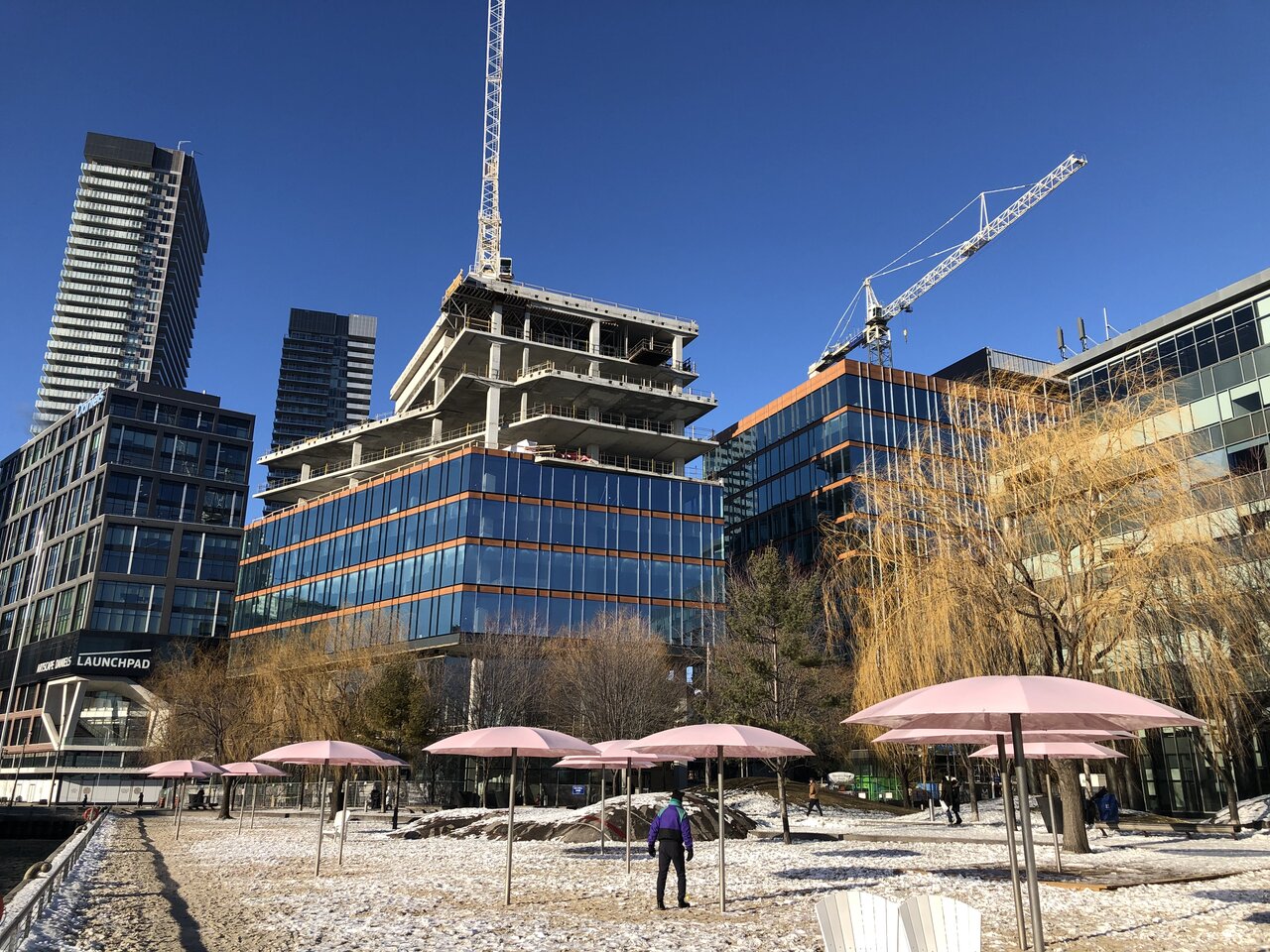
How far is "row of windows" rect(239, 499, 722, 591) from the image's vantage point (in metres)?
70.6

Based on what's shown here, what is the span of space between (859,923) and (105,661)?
110666 mm

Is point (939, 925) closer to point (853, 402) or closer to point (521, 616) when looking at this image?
point (521, 616)

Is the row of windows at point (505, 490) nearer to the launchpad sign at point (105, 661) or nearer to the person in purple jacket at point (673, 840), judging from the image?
the launchpad sign at point (105, 661)

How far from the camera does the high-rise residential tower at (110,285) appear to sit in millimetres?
189875

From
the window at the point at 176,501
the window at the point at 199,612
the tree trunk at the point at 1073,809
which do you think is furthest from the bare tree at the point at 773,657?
the window at the point at 176,501

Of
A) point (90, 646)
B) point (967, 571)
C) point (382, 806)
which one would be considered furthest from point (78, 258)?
point (967, 571)

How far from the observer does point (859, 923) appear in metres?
7.50

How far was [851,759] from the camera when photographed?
205ft

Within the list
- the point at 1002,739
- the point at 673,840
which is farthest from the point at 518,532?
the point at 1002,739

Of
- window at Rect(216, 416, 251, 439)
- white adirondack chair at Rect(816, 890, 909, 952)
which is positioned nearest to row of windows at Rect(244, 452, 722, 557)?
window at Rect(216, 416, 251, 439)

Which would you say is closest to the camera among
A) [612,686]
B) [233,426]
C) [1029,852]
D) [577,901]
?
[1029,852]

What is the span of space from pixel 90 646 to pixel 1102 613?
10713cm

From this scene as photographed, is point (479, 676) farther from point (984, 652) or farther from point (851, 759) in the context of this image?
point (984, 652)

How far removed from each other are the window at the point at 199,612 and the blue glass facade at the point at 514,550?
37.9 meters
